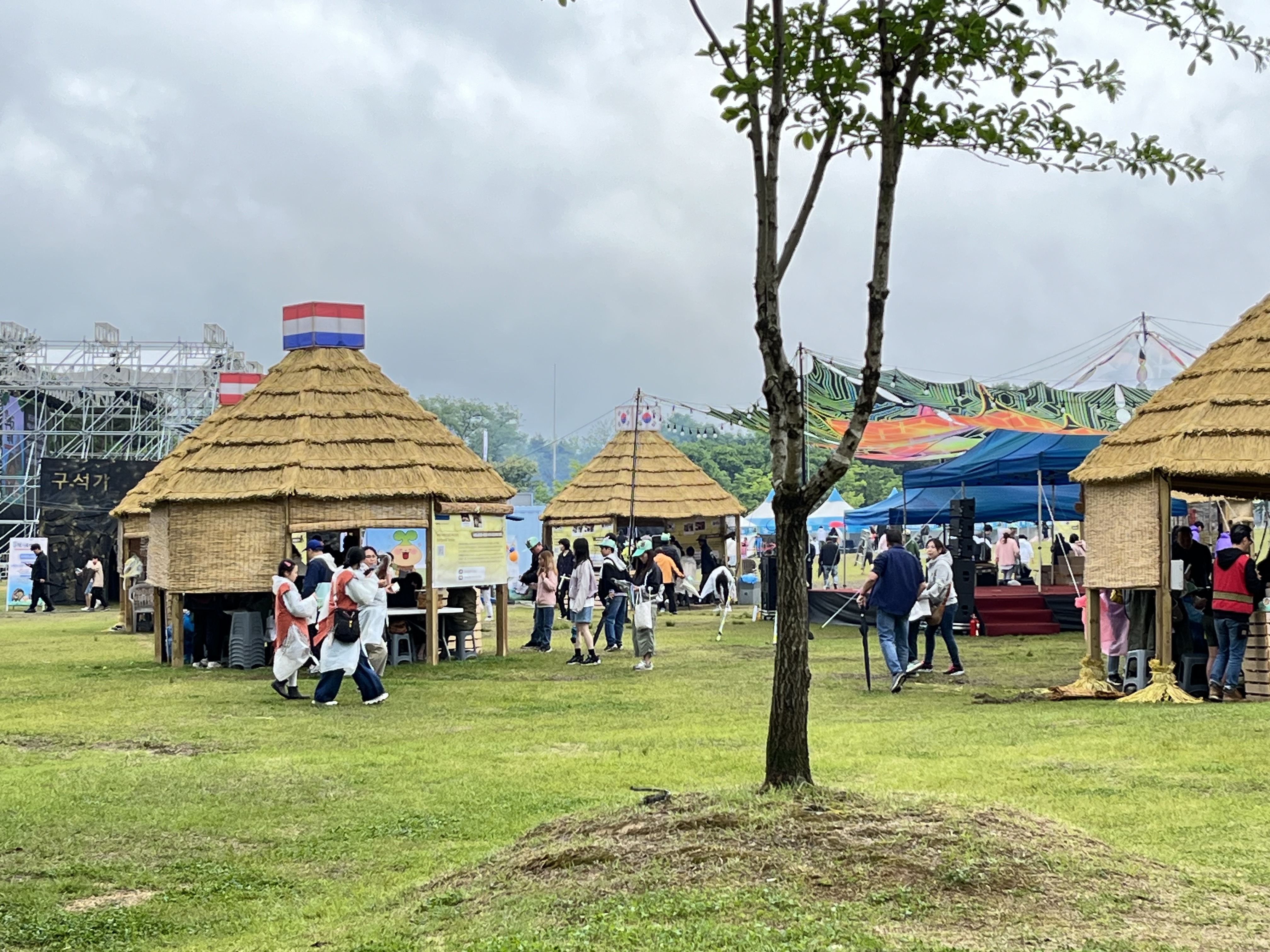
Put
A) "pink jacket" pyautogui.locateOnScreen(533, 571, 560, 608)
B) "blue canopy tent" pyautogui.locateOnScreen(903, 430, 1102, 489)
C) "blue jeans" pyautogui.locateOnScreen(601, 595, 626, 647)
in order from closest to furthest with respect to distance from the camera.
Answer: "pink jacket" pyautogui.locateOnScreen(533, 571, 560, 608), "blue jeans" pyautogui.locateOnScreen(601, 595, 626, 647), "blue canopy tent" pyautogui.locateOnScreen(903, 430, 1102, 489)

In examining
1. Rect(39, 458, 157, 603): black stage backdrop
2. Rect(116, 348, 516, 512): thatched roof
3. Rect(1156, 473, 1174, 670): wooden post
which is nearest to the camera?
Rect(1156, 473, 1174, 670): wooden post

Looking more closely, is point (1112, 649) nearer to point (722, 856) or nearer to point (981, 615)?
point (981, 615)

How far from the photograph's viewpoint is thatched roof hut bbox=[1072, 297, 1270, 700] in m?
14.5

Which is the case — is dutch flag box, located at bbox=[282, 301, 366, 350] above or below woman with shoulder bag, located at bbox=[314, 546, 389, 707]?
above

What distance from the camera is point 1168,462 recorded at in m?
14.6

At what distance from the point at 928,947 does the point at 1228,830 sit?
319 cm

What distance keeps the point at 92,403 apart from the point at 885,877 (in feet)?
148

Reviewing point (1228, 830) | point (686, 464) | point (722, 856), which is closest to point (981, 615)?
point (686, 464)

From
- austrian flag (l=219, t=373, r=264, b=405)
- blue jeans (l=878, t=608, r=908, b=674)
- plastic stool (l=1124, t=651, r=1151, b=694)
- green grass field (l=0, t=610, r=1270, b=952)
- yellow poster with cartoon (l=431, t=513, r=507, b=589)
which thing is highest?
austrian flag (l=219, t=373, r=264, b=405)

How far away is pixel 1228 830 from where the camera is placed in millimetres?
7641

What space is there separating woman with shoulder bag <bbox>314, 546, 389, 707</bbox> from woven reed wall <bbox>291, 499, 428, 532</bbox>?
4038 mm

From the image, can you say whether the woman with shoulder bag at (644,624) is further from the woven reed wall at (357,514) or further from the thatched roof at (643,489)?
the thatched roof at (643,489)

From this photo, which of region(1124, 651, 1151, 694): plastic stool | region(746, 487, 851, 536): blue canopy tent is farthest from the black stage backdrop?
region(1124, 651, 1151, 694): plastic stool

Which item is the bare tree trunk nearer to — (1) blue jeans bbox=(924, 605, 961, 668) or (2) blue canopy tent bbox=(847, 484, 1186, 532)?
(1) blue jeans bbox=(924, 605, 961, 668)
